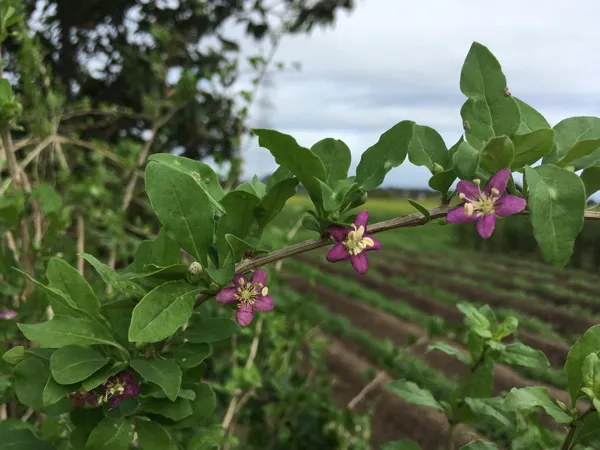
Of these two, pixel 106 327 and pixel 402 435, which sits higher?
pixel 106 327

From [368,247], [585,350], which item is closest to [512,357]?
[585,350]

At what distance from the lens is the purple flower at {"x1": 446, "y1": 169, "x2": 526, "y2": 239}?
0.54 metres

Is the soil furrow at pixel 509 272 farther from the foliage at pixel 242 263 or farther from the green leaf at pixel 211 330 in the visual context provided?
the green leaf at pixel 211 330

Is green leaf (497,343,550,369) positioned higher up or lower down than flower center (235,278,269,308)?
lower down

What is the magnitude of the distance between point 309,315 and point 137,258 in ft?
6.38

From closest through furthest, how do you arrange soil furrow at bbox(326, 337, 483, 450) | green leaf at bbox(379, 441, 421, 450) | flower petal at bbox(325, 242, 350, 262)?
flower petal at bbox(325, 242, 350, 262)
green leaf at bbox(379, 441, 421, 450)
soil furrow at bbox(326, 337, 483, 450)

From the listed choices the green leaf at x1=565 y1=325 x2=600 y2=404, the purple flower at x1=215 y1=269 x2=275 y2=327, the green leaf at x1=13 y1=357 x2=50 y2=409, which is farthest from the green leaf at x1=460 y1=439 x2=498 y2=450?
the green leaf at x1=13 y1=357 x2=50 y2=409

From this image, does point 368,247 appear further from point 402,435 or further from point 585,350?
point 402,435

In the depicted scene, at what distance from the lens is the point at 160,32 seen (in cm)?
279

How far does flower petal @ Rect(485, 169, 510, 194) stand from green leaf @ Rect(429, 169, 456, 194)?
0.13 feet

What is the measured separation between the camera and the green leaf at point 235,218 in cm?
56

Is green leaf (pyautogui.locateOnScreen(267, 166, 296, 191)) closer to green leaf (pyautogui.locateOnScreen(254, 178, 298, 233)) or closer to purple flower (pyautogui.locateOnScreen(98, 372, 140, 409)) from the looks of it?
green leaf (pyautogui.locateOnScreen(254, 178, 298, 233))

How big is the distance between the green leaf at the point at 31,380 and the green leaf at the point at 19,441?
80 mm

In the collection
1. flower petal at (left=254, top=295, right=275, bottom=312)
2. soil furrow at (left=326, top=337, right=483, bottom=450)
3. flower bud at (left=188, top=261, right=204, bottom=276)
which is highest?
flower bud at (left=188, top=261, right=204, bottom=276)
